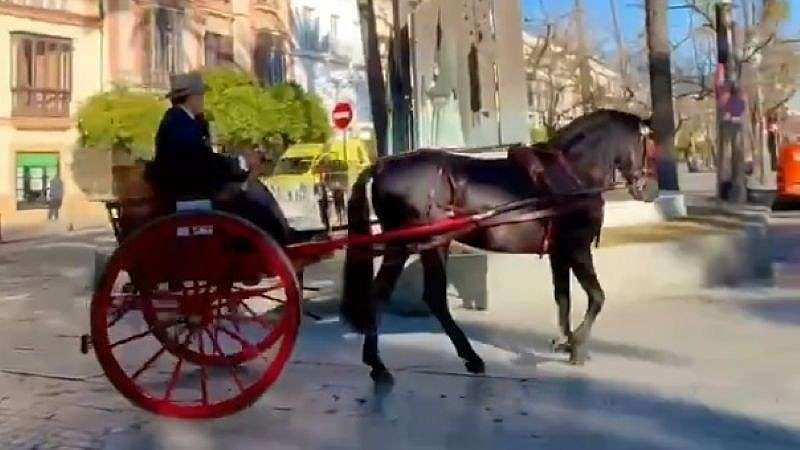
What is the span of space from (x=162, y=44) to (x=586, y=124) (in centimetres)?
4015

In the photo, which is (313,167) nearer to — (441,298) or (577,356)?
(577,356)

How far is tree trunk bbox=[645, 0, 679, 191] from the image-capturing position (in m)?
22.4

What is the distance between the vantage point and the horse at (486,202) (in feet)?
27.2

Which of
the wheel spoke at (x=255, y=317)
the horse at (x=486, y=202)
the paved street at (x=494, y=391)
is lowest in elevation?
the paved street at (x=494, y=391)

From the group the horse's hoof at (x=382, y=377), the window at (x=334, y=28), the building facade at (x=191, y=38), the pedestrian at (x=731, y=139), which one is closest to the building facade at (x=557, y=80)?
the pedestrian at (x=731, y=139)

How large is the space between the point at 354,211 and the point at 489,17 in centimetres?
778

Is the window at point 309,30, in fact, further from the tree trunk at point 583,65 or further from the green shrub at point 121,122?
the green shrub at point 121,122

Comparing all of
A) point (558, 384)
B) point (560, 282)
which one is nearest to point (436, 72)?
point (560, 282)

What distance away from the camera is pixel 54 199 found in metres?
40.0

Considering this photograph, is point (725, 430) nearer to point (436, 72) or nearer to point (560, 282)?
point (560, 282)

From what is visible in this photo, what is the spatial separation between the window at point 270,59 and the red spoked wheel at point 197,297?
152 feet

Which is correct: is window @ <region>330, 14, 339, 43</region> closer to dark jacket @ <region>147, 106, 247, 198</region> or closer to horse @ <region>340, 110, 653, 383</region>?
horse @ <region>340, 110, 653, 383</region>

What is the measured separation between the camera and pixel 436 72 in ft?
52.9

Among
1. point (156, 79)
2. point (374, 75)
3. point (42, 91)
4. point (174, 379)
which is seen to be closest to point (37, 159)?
point (42, 91)
